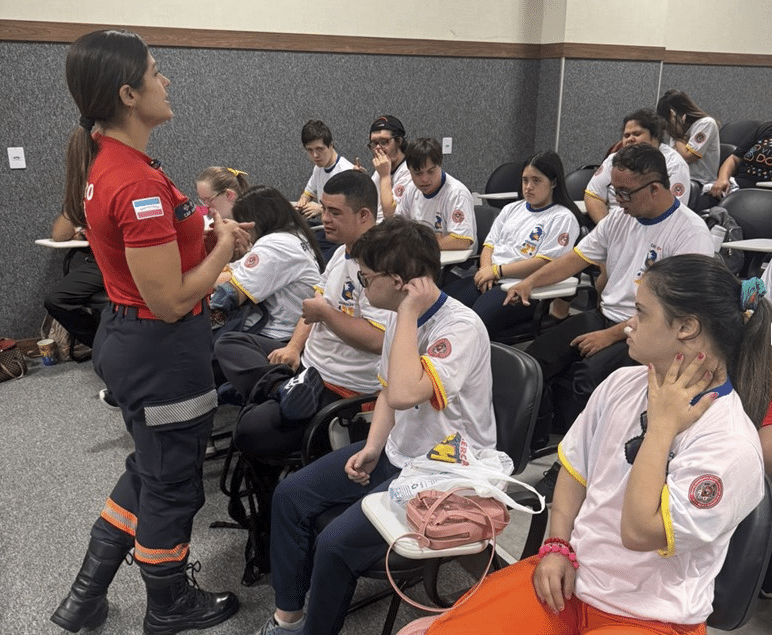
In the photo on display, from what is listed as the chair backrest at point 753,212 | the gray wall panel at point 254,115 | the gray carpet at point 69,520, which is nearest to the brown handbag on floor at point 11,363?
the gray carpet at point 69,520

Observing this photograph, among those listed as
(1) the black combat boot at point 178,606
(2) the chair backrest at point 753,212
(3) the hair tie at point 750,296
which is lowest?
(1) the black combat boot at point 178,606

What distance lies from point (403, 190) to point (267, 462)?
7.54 feet

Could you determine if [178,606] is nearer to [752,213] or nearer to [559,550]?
[559,550]

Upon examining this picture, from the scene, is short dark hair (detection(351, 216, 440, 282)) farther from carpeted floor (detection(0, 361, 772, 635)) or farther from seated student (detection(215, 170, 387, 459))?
carpeted floor (detection(0, 361, 772, 635))

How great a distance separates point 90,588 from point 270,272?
3.43ft

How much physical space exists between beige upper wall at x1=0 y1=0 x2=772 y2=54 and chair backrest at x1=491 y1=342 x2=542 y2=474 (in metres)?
3.33

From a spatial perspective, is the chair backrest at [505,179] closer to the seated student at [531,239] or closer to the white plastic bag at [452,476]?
the seated student at [531,239]

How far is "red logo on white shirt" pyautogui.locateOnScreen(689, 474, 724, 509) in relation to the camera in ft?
3.34

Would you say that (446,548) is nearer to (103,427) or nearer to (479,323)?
(479,323)

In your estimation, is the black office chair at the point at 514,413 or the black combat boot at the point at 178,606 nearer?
the black office chair at the point at 514,413

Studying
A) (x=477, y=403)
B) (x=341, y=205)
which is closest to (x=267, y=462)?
(x=477, y=403)

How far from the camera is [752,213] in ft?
10.4

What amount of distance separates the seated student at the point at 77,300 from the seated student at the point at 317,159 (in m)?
1.27

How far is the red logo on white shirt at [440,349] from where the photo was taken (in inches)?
58.4
